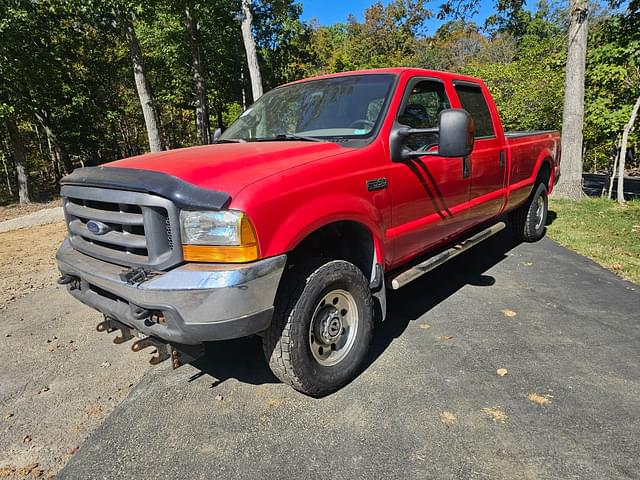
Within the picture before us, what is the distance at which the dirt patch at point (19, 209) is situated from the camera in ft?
41.6

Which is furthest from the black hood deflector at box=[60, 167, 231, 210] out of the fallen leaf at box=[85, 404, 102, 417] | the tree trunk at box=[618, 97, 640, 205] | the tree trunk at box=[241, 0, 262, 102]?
the tree trunk at box=[241, 0, 262, 102]

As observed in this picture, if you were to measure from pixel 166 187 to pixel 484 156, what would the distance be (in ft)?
10.5

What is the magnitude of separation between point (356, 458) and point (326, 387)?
0.53 m

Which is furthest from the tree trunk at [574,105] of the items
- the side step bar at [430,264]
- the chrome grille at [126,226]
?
the chrome grille at [126,226]

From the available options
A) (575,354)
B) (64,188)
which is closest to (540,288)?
(575,354)

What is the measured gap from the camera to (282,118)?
140 inches

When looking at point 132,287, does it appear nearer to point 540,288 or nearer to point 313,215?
point 313,215

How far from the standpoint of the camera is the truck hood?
2.23m

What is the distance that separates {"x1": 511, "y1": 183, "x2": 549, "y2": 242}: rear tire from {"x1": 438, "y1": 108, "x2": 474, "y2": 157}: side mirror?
3.69 metres

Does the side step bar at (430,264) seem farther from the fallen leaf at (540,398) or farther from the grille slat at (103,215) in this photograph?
the grille slat at (103,215)

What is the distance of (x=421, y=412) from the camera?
255cm

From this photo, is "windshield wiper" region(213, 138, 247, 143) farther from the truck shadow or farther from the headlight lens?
the truck shadow

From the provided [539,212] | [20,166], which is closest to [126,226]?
[539,212]

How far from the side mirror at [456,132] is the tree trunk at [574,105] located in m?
8.30
